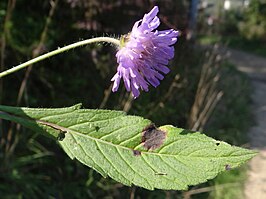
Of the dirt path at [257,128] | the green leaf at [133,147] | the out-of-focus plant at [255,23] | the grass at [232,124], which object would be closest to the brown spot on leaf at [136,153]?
the green leaf at [133,147]

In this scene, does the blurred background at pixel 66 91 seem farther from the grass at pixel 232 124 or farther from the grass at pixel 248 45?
the grass at pixel 248 45

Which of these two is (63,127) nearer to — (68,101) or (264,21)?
(68,101)

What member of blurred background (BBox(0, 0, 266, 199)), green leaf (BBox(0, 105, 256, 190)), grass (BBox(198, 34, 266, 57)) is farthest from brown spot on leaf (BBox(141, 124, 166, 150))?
grass (BBox(198, 34, 266, 57))

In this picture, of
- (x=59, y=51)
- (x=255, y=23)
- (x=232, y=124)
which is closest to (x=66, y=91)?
(x=232, y=124)

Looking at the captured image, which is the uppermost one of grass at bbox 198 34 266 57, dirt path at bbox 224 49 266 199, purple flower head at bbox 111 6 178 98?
purple flower head at bbox 111 6 178 98

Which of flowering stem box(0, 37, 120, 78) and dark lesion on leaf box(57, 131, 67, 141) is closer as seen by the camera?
flowering stem box(0, 37, 120, 78)

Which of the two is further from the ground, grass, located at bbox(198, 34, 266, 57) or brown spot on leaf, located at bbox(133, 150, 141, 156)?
brown spot on leaf, located at bbox(133, 150, 141, 156)

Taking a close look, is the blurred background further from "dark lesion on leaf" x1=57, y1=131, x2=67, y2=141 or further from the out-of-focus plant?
the out-of-focus plant

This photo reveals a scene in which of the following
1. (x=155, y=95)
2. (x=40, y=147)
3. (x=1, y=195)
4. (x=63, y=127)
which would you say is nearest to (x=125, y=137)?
(x=63, y=127)

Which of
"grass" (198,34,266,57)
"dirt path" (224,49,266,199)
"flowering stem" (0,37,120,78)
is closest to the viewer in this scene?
"flowering stem" (0,37,120,78)
